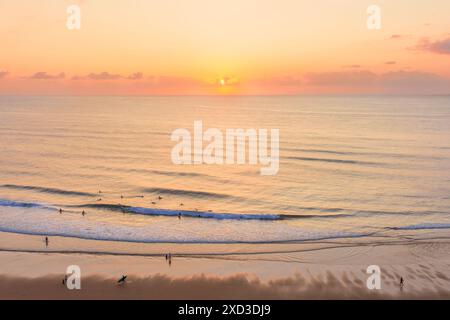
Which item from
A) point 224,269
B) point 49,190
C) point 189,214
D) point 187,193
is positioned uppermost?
point 49,190

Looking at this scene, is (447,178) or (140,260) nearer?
(140,260)

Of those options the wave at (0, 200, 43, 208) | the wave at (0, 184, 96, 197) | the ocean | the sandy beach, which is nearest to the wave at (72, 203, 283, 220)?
the ocean

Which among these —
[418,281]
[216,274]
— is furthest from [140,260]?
[418,281]

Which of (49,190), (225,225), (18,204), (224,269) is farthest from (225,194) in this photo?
(18,204)

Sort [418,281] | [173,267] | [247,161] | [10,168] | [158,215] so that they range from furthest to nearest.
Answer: [247,161] → [10,168] → [158,215] → [173,267] → [418,281]

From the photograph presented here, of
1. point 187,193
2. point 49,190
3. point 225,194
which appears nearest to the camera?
point 187,193

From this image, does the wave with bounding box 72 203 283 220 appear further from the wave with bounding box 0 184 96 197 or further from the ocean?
the wave with bounding box 0 184 96 197

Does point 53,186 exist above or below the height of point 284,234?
above

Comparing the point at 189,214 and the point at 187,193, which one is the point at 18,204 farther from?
the point at 189,214

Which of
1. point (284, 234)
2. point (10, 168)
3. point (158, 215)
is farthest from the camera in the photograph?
point (10, 168)

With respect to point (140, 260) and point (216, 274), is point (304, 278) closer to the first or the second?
point (216, 274)
